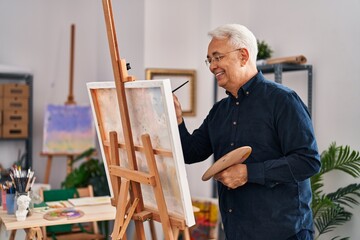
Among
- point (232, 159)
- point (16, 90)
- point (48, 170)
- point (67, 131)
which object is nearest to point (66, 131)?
point (67, 131)

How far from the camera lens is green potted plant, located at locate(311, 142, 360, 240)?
3.06 metres

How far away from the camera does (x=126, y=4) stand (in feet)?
15.3

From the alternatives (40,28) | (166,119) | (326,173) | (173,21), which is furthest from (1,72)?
(166,119)

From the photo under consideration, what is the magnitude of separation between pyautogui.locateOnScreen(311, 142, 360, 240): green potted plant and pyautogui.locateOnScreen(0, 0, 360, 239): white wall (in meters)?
0.09

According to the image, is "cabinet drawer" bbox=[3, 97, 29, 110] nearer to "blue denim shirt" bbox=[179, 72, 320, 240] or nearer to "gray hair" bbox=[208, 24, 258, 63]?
"blue denim shirt" bbox=[179, 72, 320, 240]

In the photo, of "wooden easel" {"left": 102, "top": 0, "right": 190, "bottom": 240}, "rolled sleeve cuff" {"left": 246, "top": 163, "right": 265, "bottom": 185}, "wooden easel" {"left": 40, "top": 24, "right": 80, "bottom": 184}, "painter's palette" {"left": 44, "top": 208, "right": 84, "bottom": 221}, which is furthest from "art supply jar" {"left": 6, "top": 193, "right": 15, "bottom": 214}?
"wooden easel" {"left": 40, "top": 24, "right": 80, "bottom": 184}

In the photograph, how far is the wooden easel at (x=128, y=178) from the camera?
187cm

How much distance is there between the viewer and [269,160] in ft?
5.79

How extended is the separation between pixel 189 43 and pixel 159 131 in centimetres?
284

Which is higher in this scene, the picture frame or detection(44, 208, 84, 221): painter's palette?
the picture frame

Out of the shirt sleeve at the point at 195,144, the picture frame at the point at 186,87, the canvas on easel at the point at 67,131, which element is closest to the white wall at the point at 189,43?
the picture frame at the point at 186,87

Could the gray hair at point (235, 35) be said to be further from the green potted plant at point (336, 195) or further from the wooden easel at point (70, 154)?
the wooden easel at point (70, 154)

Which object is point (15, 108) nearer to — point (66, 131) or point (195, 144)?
point (66, 131)

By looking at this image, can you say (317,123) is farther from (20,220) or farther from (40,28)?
(40,28)
